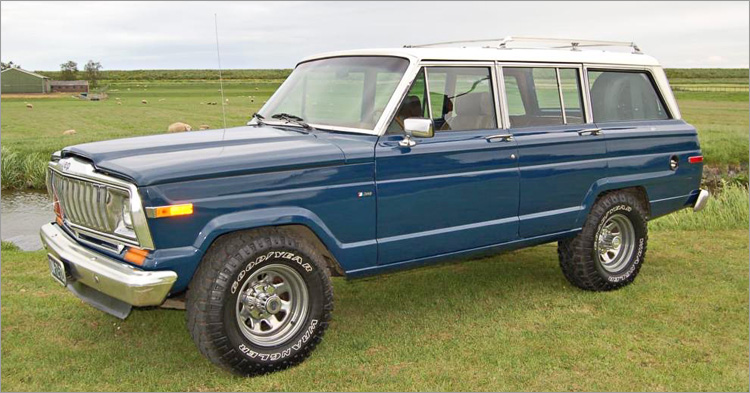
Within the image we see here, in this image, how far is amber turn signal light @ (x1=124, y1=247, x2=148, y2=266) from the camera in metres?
4.08

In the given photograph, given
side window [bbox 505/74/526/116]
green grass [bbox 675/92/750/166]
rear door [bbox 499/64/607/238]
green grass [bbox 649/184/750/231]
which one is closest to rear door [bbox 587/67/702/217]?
rear door [bbox 499/64/607/238]

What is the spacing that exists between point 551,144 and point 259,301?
9.78ft

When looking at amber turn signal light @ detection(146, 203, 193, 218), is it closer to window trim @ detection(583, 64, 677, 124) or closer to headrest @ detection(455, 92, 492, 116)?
headrest @ detection(455, 92, 492, 116)

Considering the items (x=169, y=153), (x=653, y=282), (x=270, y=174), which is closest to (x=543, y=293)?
(x=653, y=282)

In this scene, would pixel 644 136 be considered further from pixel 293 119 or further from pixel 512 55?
pixel 293 119

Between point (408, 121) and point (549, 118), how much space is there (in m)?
1.96

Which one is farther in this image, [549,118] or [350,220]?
[549,118]

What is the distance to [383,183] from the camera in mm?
4855

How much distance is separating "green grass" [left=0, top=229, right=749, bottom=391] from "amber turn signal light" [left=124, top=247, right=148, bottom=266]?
0.87m

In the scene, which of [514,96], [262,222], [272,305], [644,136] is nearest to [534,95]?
[514,96]

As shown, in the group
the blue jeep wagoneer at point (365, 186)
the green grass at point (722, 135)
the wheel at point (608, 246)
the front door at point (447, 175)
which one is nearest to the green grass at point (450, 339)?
the wheel at point (608, 246)

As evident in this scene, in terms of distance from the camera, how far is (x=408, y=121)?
4.76m

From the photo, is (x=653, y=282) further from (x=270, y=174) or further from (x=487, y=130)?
(x=270, y=174)

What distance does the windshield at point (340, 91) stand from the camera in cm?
519
